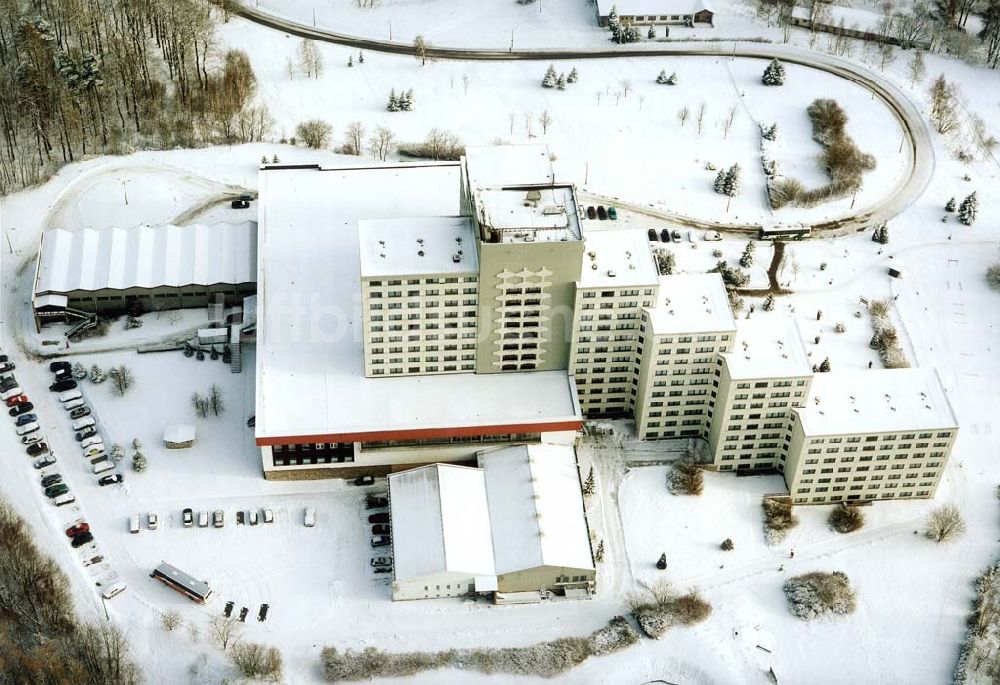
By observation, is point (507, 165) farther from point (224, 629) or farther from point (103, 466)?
point (224, 629)

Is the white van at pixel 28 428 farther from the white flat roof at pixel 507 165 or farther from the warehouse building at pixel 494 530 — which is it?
the white flat roof at pixel 507 165

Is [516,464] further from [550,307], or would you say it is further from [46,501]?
[46,501]

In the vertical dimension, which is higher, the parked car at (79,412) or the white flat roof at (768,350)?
the white flat roof at (768,350)

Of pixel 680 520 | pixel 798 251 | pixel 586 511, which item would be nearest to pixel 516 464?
pixel 586 511

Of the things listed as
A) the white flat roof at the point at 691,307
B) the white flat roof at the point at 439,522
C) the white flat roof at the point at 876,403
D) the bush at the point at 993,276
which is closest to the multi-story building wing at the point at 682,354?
the white flat roof at the point at 691,307

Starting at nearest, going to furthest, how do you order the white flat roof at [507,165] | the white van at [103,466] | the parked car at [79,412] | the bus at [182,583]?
the bus at [182,583] < the white van at [103,466] < the white flat roof at [507,165] < the parked car at [79,412]

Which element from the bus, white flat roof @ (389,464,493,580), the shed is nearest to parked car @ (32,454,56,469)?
the shed
